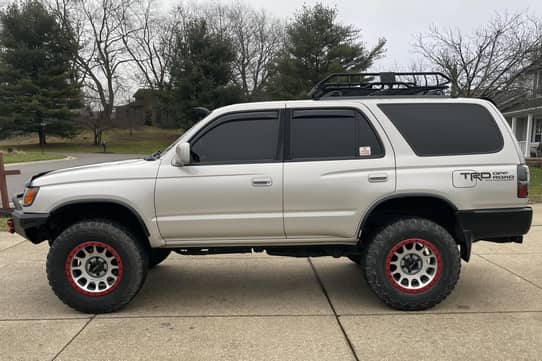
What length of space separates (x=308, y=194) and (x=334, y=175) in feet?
0.94

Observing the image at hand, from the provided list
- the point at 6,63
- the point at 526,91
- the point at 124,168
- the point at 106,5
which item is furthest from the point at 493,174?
the point at 106,5

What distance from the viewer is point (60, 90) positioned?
3572 cm

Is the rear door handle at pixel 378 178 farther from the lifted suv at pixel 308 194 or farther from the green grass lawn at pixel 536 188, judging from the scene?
the green grass lawn at pixel 536 188

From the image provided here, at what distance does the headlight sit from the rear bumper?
3.84m

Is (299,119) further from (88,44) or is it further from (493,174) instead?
(88,44)

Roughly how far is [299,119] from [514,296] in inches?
109

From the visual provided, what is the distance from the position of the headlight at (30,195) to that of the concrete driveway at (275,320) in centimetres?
103

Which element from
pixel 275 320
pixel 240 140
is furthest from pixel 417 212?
pixel 240 140

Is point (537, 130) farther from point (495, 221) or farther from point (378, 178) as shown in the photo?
point (378, 178)

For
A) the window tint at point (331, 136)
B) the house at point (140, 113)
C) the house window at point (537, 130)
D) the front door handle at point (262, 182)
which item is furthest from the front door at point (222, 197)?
the house at point (140, 113)

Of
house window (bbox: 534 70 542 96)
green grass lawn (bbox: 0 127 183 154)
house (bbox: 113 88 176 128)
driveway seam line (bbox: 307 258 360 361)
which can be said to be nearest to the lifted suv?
driveway seam line (bbox: 307 258 360 361)

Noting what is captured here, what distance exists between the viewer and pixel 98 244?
147 inches

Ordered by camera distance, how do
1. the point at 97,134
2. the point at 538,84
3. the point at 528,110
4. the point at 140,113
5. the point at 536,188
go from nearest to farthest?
the point at 536,188 < the point at 538,84 < the point at 528,110 < the point at 97,134 < the point at 140,113

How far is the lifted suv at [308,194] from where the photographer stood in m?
3.65
